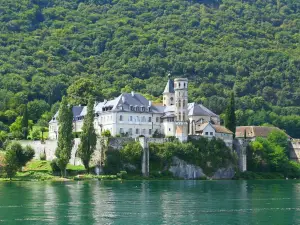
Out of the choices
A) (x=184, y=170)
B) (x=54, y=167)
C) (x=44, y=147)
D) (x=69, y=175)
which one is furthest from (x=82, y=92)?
(x=69, y=175)

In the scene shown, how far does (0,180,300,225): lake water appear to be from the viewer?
176ft

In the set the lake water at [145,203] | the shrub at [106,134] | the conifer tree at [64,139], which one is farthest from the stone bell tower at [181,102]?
the lake water at [145,203]

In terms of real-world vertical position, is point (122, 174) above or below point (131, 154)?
below

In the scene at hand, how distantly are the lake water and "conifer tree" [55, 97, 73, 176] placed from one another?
19.2 ft

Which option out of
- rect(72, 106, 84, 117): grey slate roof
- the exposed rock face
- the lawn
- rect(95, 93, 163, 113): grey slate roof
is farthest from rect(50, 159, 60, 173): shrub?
rect(72, 106, 84, 117): grey slate roof

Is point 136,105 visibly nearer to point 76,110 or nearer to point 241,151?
point 76,110

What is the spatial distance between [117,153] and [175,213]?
3902 centimetres

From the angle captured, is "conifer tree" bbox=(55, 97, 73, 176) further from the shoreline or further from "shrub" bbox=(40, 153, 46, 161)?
"shrub" bbox=(40, 153, 46, 161)

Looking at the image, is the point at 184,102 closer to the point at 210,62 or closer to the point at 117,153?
the point at 117,153

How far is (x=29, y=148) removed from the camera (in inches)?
3789

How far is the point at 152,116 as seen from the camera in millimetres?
105062

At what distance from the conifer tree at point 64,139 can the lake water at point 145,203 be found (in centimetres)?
586

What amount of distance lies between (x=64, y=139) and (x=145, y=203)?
30.6 metres

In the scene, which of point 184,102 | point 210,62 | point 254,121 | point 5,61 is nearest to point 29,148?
point 184,102
